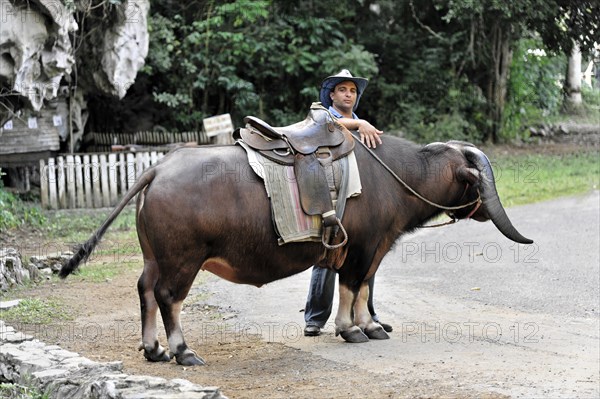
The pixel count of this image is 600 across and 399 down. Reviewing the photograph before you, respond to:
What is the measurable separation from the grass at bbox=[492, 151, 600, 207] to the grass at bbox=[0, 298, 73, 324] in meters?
9.42

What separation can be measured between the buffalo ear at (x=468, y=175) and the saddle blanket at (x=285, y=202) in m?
1.54

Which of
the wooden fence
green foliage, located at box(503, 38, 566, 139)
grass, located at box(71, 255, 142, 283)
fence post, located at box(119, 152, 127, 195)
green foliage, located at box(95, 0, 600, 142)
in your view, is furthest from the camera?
green foliage, located at box(503, 38, 566, 139)

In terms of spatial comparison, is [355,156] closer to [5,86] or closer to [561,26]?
[5,86]

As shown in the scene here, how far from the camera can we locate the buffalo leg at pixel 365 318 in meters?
8.34

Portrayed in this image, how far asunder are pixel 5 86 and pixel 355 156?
8.77 meters

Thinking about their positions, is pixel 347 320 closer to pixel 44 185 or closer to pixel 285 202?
pixel 285 202

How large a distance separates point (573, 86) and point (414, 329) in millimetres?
21250

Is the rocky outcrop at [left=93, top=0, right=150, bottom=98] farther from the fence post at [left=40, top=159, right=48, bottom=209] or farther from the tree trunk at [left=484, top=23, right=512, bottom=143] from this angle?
the tree trunk at [left=484, top=23, right=512, bottom=143]

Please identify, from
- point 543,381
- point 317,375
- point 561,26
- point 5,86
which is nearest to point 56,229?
point 5,86

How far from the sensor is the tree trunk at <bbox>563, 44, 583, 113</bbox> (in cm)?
2769

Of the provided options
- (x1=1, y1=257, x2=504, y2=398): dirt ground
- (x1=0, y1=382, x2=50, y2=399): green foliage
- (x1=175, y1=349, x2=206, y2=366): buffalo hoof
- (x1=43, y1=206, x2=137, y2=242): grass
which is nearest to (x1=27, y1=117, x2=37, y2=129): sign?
(x1=43, y1=206, x2=137, y2=242): grass

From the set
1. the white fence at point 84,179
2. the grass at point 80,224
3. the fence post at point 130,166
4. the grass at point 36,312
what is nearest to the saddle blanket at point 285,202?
the grass at point 36,312

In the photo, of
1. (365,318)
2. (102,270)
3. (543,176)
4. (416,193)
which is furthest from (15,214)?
(543,176)

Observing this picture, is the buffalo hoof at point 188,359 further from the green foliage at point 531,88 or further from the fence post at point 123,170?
the green foliage at point 531,88
